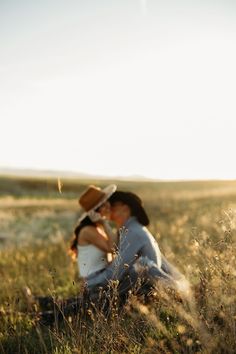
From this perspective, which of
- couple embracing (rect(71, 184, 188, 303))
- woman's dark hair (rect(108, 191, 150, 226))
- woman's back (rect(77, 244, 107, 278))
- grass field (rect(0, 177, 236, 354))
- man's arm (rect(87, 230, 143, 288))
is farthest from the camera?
woman's back (rect(77, 244, 107, 278))

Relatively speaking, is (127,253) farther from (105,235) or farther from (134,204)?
(105,235)

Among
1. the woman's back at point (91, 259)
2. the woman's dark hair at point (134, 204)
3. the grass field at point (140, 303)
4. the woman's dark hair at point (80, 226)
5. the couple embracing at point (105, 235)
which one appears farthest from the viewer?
the woman's dark hair at point (80, 226)

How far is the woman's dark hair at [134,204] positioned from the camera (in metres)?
6.97

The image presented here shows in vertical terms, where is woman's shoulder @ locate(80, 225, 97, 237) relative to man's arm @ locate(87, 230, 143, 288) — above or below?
above

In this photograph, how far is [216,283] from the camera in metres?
4.11

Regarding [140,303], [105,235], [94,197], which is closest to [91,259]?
[105,235]

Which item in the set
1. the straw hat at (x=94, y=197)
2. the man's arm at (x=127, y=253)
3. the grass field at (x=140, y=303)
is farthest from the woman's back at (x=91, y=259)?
the grass field at (x=140, y=303)

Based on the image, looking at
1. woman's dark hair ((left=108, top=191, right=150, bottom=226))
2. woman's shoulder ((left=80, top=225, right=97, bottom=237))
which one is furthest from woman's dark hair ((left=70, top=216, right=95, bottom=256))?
woman's dark hair ((left=108, top=191, right=150, bottom=226))

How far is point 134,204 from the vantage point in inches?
275

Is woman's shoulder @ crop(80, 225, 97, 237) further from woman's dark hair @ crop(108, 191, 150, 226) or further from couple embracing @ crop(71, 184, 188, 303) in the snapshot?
woman's dark hair @ crop(108, 191, 150, 226)

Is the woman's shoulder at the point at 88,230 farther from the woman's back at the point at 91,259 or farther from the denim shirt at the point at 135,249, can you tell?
the denim shirt at the point at 135,249

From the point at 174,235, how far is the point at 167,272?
5.18m

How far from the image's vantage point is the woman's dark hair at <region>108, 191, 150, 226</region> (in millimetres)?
6973

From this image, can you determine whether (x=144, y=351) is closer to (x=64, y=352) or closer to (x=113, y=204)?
(x=64, y=352)
